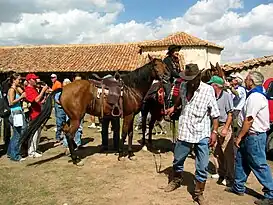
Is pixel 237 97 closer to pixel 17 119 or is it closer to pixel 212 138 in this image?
pixel 212 138

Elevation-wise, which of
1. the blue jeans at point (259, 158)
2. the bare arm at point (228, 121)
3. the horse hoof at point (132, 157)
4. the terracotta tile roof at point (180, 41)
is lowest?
the horse hoof at point (132, 157)

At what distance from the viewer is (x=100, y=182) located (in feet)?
18.3

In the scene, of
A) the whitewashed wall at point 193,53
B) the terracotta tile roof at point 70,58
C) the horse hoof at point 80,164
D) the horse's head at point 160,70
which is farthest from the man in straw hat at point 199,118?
the whitewashed wall at point 193,53

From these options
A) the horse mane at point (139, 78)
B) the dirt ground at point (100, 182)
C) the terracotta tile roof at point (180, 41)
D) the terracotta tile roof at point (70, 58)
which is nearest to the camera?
the dirt ground at point (100, 182)

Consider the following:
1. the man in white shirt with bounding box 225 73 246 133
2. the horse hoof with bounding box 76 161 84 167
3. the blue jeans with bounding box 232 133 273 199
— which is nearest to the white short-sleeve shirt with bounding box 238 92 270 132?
the blue jeans with bounding box 232 133 273 199

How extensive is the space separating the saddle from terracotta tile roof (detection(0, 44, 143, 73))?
16641 millimetres

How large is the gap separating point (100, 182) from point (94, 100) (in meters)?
1.95

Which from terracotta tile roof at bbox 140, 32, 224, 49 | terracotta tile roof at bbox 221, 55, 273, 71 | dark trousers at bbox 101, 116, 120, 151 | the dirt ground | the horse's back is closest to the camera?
the dirt ground

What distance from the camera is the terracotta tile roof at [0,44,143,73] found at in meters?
24.3

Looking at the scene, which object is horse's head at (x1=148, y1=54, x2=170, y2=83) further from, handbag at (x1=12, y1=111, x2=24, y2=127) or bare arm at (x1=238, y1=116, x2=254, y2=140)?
handbag at (x1=12, y1=111, x2=24, y2=127)

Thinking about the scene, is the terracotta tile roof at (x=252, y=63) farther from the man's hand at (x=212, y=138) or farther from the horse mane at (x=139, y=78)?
the man's hand at (x=212, y=138)

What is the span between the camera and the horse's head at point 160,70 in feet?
22.3

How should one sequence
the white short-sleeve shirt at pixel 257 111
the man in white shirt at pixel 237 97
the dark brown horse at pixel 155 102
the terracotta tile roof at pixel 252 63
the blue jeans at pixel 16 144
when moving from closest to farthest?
the white short-sleeve shirt at pixel 257 111 < the man in white shirt at pixel 237 97 < the blue jeans at pixel 16 144 < the dark brown horse at pixel 155 102 < the terracotta tile roof at pixel 252 63

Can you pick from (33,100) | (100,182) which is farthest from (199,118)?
(33,100)
